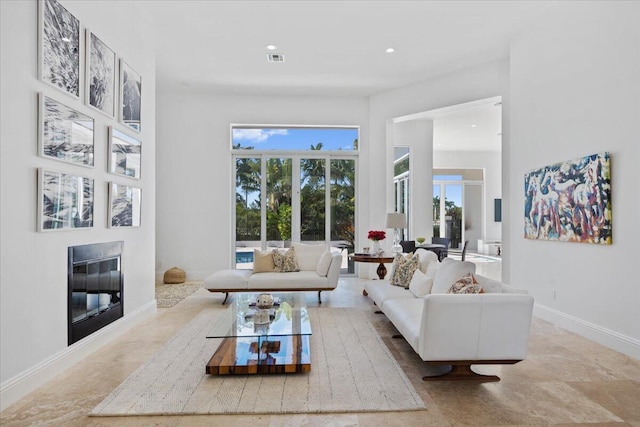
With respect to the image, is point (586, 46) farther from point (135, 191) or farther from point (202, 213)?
point (202, 213)

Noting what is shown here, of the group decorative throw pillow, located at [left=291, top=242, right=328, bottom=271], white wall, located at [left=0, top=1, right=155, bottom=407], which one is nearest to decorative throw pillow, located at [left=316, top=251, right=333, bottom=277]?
decorative throw pillow, located at [left=291, top=242, right=328, bottom=271]

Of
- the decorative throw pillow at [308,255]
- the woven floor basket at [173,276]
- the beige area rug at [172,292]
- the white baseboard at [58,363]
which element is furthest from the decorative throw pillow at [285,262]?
the woven floor basket at [173,276]

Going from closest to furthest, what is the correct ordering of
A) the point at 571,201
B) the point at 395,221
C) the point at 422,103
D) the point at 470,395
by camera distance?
the point at 470,395, the point at 571,201, the point at 395,221, the point at 422,103

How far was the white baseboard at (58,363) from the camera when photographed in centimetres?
262

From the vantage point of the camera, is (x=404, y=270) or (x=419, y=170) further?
(x=419, y=170)

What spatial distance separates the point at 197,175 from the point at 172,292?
2.41 metres

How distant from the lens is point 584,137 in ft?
13.7

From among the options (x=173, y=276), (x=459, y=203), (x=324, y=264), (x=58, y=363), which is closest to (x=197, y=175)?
(x=173, y=276)

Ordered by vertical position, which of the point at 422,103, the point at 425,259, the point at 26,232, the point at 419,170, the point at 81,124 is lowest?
the point at 425,259

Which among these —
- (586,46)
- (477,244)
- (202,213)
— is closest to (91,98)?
(202,213)

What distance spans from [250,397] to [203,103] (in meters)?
6.47

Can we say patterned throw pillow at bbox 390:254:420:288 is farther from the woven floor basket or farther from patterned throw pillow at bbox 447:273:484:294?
the woven floor basket

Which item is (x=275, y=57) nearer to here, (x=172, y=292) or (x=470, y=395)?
(x=172, y=292)

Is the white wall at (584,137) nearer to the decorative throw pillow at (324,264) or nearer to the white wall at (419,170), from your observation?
the decorative throw pillow at (324,264)
